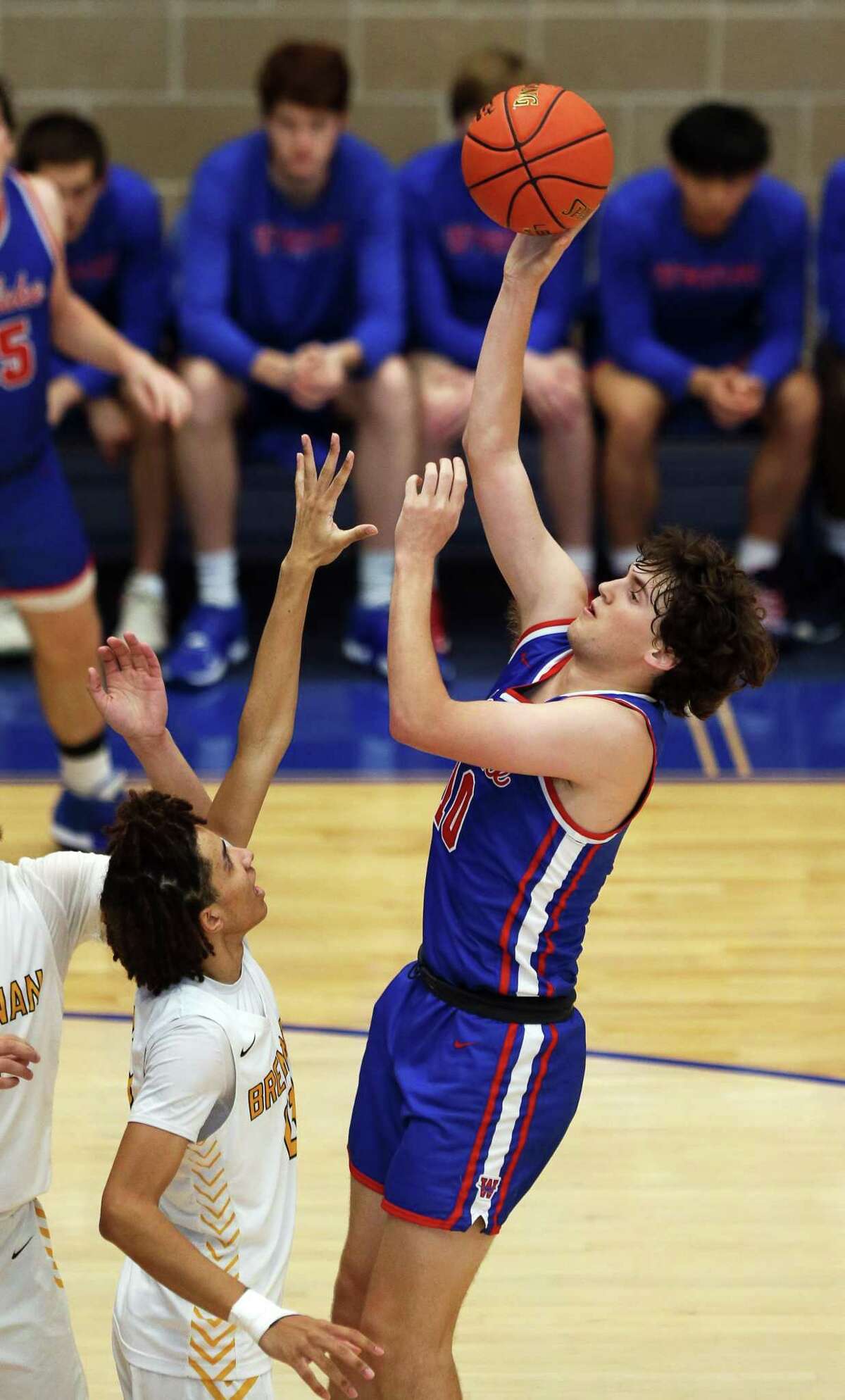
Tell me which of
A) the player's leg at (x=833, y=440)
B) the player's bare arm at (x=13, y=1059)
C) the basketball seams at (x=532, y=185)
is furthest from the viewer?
the player's leg at (x=833, y=440)

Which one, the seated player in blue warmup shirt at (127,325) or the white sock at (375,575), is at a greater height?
the seated player in blue warmup shirt at (127,325)

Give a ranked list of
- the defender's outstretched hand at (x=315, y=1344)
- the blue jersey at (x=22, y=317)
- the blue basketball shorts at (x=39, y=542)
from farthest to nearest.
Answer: the blue basketball shorts at (x=39, y=542)
the blue jersey at (x=22, y=317)
the defender's outstretched hand at (x=315, y=1344)

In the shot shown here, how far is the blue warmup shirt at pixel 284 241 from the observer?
6957 mm

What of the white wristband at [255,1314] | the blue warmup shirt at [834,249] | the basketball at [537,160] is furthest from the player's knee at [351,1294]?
the blue warmup shirt at [834,249]

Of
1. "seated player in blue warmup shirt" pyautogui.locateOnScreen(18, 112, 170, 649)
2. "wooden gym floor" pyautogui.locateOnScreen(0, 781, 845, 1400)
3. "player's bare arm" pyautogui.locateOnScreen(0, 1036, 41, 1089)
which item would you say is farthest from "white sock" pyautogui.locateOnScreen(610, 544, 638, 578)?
"player's bare arm" pyautogui.locateOnScreen(0, 1036, 41, 1089)

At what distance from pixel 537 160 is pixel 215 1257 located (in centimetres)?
185

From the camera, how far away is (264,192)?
7016 millimetres

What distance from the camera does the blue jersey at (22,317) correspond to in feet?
16.7

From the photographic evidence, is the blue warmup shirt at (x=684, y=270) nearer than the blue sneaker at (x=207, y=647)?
No

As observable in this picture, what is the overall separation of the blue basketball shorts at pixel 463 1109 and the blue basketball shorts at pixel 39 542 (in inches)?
104

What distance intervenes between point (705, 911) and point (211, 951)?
285 centimetres

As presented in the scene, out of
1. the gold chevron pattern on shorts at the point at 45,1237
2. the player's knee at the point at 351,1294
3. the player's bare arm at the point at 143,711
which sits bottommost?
the player's knee at the point at 351,1294

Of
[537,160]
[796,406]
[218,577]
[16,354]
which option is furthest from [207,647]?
[537,160]

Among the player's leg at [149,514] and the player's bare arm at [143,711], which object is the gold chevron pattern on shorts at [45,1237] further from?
the player's leg at [149,514]
